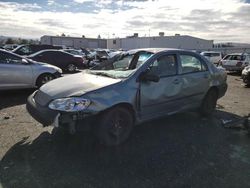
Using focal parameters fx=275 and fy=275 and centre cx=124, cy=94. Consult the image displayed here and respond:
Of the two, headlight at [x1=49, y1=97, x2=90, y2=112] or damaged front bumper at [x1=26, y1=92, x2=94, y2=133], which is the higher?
headlight at [x1=49, y1=97, x2=90, y2=112]

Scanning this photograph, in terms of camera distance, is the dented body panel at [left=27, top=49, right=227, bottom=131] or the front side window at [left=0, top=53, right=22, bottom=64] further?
the front side window at [left=0, top=53, right=22, bottom=64]

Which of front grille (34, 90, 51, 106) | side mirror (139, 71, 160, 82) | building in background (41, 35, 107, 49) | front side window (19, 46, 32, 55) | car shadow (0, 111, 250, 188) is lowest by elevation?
car shadow (0, 111, 250, 188)

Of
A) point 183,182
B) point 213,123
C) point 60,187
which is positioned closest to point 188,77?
point 213,123

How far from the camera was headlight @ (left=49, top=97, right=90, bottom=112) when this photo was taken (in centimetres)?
412

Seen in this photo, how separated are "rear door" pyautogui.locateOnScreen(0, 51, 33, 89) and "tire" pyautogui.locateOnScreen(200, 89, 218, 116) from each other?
5.47m

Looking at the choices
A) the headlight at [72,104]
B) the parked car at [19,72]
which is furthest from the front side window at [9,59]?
the headlight at [72,104]

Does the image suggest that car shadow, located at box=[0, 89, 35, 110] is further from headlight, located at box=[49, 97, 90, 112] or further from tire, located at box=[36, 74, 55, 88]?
headlight, located at box=[49, 97, 90, 112]

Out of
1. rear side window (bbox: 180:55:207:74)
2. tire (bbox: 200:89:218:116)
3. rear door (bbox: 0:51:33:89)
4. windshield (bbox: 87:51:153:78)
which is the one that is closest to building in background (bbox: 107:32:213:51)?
rear door (bbox: 0:51:33:89)

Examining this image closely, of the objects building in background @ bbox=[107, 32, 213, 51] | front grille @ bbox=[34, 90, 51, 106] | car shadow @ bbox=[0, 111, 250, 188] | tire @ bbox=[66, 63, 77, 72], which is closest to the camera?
car shadow @ bbox=[0, 111, 250, 188]

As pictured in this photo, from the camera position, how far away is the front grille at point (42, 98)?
444cm

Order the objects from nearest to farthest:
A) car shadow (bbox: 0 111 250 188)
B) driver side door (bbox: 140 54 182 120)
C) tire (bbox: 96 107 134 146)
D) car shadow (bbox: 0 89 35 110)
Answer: car shadow (bbox: 0 111 250 188), tire (bbox: 96 107 134 146), driver side door (bbox: 140 54 182 120), car shadow (bbox: 0 89 35 110)

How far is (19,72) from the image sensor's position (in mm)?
8508

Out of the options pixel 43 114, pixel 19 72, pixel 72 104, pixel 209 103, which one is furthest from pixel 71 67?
pixel 72 104

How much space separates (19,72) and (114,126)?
5.21 metres
